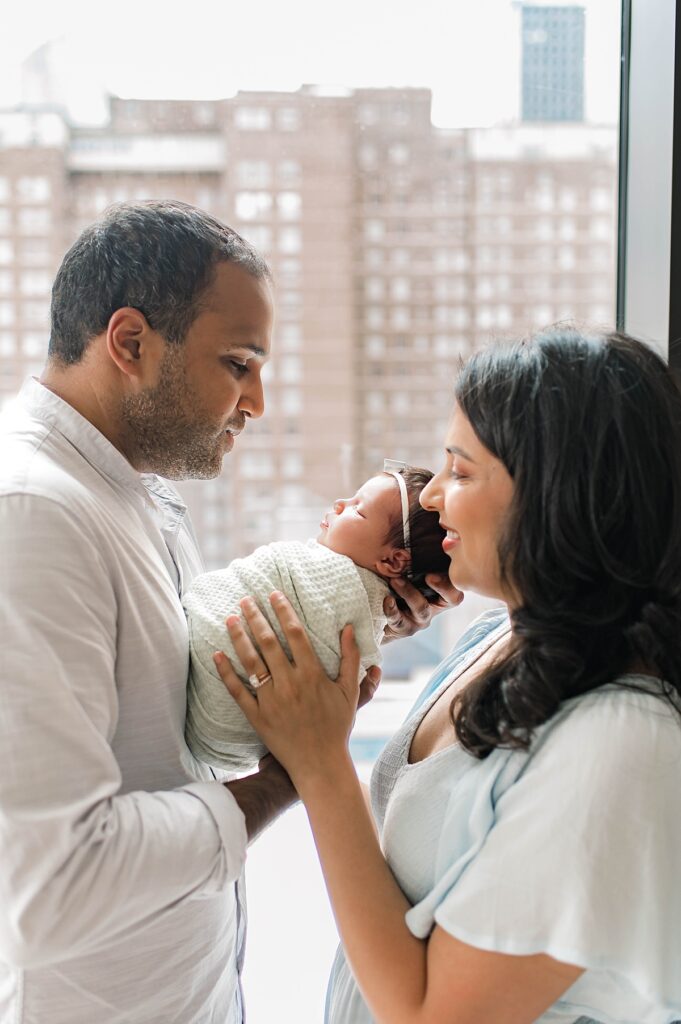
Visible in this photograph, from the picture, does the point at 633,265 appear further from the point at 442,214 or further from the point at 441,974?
the point at 441,974

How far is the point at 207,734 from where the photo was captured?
117 cm

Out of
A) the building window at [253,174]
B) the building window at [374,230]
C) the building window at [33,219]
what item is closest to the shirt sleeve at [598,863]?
the building window at [374,230]

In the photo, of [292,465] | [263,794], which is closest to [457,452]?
[263,794]

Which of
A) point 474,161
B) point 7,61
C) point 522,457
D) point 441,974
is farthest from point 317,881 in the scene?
point 7,61

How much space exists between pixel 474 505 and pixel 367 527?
32cm

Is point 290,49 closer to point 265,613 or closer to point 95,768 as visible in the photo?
point 265,613

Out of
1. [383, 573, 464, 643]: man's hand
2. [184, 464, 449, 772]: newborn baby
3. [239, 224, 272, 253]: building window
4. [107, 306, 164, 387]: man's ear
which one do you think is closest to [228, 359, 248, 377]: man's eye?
[107, 306, 164, 387]: man's ear

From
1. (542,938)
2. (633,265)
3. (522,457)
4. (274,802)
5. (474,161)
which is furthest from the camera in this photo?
(474,161)

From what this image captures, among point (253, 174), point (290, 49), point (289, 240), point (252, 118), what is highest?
point (290, 49)

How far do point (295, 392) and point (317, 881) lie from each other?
100cm

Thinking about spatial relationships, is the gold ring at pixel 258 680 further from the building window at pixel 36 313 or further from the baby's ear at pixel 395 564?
the building window at pixel 36 313

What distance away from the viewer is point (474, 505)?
1.03 m

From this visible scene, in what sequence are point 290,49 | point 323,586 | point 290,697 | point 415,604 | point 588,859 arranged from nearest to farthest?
point 588,859
point 290,697
point 323,586
point 415,604
point 290,49

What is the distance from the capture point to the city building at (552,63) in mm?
1617
